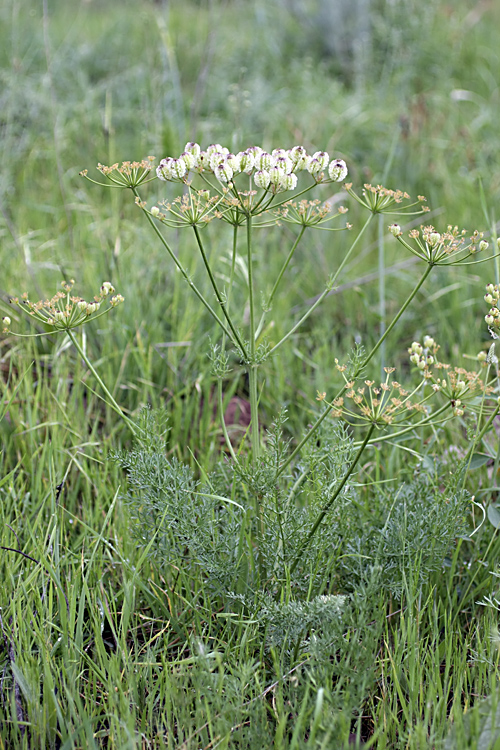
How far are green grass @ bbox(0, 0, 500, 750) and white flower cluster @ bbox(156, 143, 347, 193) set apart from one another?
2.11ft

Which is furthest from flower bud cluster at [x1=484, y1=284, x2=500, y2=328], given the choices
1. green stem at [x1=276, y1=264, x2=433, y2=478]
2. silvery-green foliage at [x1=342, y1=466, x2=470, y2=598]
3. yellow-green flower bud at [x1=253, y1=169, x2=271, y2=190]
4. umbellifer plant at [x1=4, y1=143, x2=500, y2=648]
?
yellow-green flower bud at [x1=253, y1=169, x2=271, y2=190]

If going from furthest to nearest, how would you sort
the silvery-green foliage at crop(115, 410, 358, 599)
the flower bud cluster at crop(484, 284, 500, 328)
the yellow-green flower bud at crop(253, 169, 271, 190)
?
the silvery-green foliage at crop(115, 410, 358, 599) → the flower bud cluster at crop(484, 284, 500, 328) → the yellow-green flower bud at crop(253, 169, 271, 190)

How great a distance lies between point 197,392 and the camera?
2287 mm

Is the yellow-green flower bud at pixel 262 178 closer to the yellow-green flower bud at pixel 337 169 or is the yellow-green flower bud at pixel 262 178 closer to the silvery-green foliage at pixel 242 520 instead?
the yellow-green flower bud at pixel 337 169

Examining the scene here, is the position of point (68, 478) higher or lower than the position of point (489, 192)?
lower

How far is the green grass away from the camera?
128 centimetres

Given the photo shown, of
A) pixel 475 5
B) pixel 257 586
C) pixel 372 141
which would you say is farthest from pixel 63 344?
pixel 475 5

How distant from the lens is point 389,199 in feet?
4.51

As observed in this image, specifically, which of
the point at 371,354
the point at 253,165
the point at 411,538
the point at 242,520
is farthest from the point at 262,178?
the point at 411,538

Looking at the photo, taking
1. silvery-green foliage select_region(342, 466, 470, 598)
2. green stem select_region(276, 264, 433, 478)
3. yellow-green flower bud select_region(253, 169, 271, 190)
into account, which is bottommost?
silvery-green foliage select_region(342, 466, 470, 598)

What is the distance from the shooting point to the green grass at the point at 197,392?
1.28 metres

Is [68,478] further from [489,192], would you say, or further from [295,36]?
[295,36]

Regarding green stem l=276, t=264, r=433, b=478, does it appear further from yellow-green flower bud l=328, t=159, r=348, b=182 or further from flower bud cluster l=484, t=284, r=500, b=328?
yellow-green flower bud l=328, t=159, r=348, b=182

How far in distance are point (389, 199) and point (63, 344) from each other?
1.34 meters
